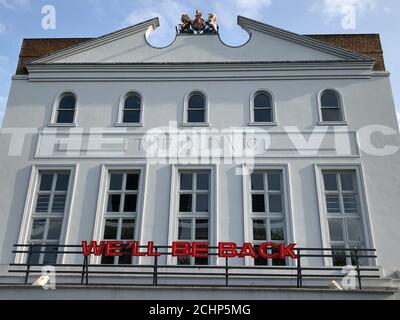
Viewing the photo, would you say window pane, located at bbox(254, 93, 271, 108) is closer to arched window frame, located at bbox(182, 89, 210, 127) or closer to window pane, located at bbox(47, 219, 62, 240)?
arched window frame, located at bbox(182, 89, 210, 127)

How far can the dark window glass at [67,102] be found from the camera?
51.5ft

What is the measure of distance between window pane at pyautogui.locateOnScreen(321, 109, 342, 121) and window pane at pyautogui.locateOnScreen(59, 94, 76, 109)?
8931mm

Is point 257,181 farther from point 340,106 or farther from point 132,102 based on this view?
point 132,102

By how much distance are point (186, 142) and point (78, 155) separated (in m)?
3.63

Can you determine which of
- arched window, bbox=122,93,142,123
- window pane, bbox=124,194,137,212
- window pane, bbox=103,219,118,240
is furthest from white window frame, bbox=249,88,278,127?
window pane, bbox=103,219,118,240

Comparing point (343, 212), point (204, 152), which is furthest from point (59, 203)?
point (343, 212)

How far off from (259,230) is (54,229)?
6.43 m

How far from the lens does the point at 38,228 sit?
13688mm

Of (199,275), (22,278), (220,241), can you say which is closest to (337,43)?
(220,241)

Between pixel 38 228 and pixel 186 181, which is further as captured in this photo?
pixel 186 181

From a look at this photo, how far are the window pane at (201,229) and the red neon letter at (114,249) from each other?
238 cm

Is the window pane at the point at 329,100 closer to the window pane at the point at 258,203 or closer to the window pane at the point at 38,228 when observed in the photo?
the window pane at the point at 258,203

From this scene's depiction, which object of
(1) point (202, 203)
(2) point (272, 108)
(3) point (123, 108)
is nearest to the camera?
(1) point (202, 203)
